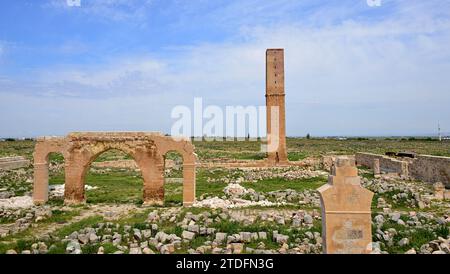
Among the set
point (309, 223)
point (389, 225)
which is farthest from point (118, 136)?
point (389, 225)

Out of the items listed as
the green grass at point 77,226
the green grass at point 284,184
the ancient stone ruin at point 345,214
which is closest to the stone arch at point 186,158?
the green grass at point 77,226

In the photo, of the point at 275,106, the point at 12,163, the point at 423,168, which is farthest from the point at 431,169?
the point at 12,163

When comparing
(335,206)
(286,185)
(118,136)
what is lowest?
(286,185)

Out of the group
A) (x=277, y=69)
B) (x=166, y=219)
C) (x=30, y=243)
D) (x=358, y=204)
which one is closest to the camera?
(x=358, y=204)

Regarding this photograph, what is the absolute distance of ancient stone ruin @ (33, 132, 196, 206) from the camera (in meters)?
16.9

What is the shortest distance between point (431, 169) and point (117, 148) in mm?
18288

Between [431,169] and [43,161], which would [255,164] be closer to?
[431,169]

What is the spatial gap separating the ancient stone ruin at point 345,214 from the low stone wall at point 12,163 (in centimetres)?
3281

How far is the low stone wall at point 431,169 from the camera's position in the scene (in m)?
20.3

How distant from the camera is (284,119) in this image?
33.2 metres

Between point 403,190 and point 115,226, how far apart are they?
12.9 metres

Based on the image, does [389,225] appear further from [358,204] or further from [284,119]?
[284,119]

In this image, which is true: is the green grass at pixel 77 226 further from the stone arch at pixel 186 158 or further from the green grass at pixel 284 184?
the green grass at pixel 284 184
